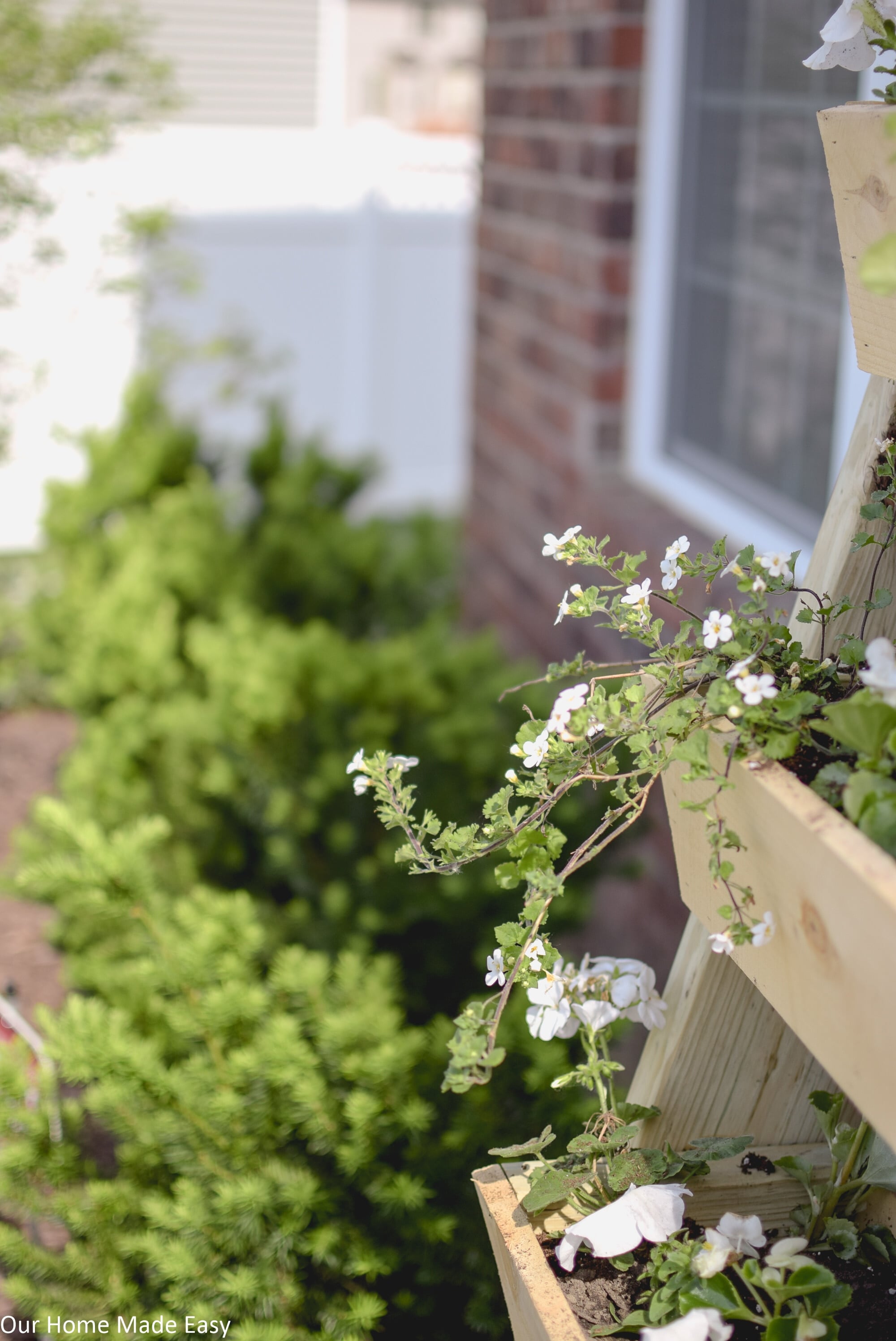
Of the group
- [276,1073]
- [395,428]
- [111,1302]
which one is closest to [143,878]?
[276,1073]

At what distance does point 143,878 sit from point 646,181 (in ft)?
6.51

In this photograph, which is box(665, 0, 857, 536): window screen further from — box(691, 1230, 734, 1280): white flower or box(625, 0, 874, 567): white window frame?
box(691, 1230, 734, 1280): white flower

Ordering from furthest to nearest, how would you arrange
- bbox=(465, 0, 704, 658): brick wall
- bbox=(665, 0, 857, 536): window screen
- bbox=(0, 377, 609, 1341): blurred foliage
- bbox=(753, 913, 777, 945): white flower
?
bbox=(465, 0, 704, 658): brick wall, bbox=(665, 0, 857, 536): window screen, bbox=(0, 377, 609, 1341): blurred foliage, bbox=(753, 913, 777, 945): white flower

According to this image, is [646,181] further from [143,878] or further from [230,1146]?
[230,1146]

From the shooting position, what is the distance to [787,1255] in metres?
0.87

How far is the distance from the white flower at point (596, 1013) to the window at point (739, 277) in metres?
1.45

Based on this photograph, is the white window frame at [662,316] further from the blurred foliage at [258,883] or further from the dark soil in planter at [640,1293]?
the dark soil in planter at [640,1293]

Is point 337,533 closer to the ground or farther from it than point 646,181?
closer to the ground

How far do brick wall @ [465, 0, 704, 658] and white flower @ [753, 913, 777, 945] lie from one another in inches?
68.7

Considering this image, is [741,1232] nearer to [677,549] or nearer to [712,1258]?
[712,1258]

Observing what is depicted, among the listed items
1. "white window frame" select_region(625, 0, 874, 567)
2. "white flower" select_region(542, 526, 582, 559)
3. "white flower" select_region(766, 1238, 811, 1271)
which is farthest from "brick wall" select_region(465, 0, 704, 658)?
"white flower" select_region(766, 1238, 811, 1271)

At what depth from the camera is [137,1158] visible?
1.62 meters

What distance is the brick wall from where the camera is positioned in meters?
2.71

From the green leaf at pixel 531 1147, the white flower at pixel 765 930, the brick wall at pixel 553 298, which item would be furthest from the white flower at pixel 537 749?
the brick wall at pixel 553 298
